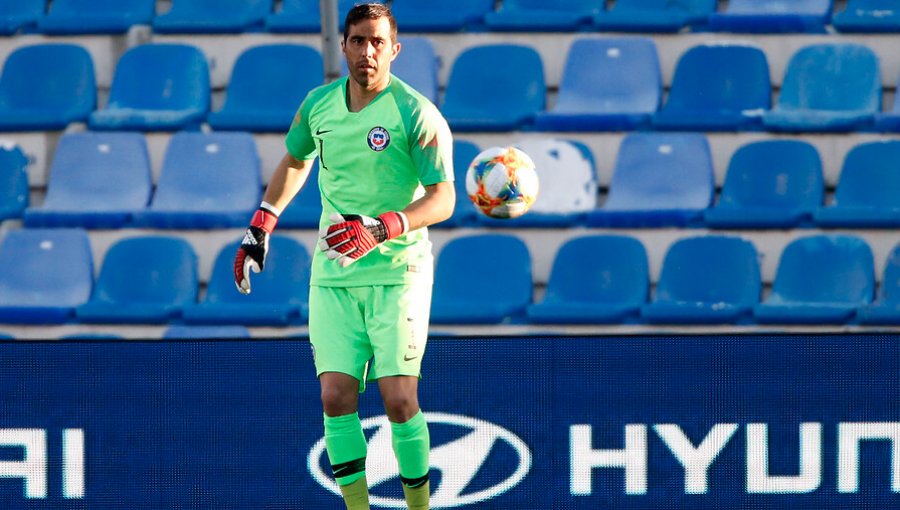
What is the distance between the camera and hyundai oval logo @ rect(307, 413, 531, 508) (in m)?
4.87

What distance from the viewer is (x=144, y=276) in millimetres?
7312

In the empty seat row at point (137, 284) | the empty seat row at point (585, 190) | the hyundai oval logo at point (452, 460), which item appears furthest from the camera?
the empty seat row at point (585, 190)

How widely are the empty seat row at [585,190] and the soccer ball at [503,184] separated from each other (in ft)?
7.42

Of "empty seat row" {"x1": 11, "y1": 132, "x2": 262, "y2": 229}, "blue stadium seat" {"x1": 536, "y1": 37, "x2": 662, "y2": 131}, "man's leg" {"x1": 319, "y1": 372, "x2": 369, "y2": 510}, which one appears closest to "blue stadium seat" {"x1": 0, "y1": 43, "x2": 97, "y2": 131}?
"empty seat row" {"x1": 11, "y1": 132, "x2": 262, "y2": 229}

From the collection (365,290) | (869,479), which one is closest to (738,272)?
(869,479)

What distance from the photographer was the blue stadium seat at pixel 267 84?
7.78 meters

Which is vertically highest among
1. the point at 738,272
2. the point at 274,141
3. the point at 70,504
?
the point at 274,141

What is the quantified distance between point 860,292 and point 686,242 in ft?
2.97

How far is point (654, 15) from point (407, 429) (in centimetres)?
426

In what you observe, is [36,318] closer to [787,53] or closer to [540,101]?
[540,101]

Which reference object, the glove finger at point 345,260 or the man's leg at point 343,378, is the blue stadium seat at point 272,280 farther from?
the glove finger at point 345,260

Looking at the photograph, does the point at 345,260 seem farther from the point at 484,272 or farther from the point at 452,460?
the point at 484,272

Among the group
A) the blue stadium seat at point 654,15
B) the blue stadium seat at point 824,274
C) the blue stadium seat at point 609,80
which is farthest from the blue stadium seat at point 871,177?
the blue stadium seat at point 654,15

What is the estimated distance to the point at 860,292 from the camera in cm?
695
